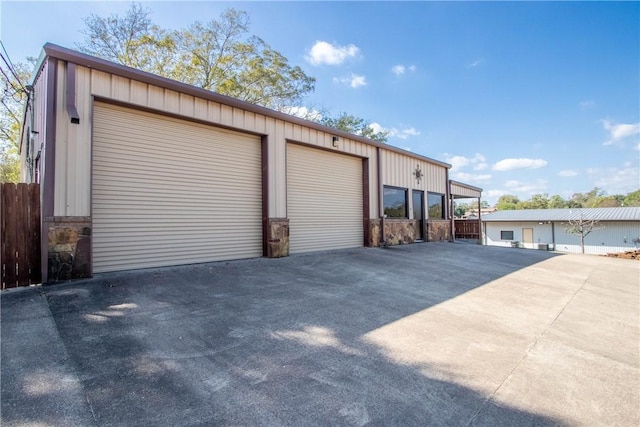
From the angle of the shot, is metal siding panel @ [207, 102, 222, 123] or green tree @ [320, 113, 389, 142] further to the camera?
green tree @ [320, 113, 389, 142]

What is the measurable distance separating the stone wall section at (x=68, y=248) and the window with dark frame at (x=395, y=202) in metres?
9.02

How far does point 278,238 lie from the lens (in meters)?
7.55

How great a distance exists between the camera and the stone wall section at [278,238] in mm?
7418

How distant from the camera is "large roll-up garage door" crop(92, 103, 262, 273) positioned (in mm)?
5301

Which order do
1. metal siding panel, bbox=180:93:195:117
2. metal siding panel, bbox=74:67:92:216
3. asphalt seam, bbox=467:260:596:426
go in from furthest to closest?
metal siding panel, bbox=180:93:195:117 < metal siding panel, bbox=74:67:92:216 < asphalt seam, bbox=467:260:596:426

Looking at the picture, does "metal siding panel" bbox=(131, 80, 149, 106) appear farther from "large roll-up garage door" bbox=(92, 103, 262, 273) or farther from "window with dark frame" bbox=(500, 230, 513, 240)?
"window with dark frame" bbox=(500, 230, 513, 240)

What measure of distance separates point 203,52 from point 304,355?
18.0 metres

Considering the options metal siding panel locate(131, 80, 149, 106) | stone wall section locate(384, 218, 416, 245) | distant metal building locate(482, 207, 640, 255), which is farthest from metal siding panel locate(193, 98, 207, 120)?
distant metal building locate(482, 207, 640, 255)

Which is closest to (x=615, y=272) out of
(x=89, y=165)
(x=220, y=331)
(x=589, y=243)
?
(x=220, y=331)

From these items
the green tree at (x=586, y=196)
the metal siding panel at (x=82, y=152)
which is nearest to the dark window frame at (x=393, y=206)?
the metal siding panel at (x=82, y=152)

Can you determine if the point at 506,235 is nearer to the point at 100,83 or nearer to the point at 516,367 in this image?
the point at 516,367

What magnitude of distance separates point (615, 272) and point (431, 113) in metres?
12.8

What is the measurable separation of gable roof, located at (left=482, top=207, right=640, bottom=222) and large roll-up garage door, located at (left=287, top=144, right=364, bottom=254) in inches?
1010

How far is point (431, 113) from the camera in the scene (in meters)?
18.7
